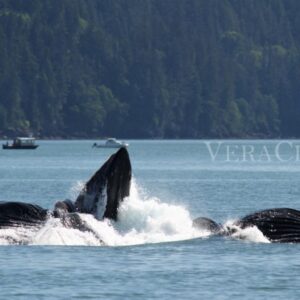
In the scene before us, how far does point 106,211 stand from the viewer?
129ft

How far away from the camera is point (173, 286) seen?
3488 cm

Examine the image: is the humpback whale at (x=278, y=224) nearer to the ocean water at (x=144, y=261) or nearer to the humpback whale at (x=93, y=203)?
the ocean water at (x=144, y=261)

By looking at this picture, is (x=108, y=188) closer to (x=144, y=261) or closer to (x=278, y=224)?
(x=144, y=261)

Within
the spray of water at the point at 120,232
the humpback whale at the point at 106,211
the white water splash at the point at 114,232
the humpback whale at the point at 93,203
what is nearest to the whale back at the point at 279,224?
the humpback whale at the point at 106,211

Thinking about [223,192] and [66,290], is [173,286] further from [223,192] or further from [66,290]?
[223,192]

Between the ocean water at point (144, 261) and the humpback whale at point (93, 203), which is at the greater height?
the humpback whale at point (93, 203)

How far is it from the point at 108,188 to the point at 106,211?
2.64 ft

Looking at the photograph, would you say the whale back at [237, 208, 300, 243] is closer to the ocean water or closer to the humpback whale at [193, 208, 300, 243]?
the humpback whale at [193, 208, 300, 243]

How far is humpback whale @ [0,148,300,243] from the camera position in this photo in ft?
127

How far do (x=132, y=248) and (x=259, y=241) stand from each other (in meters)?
3.27

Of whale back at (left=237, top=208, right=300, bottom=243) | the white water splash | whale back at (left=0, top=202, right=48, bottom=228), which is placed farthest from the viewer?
whale back at (left=237, top=208, right=300, bottom=243)

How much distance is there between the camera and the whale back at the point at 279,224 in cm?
4044

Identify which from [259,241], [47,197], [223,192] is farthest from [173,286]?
[223,192]

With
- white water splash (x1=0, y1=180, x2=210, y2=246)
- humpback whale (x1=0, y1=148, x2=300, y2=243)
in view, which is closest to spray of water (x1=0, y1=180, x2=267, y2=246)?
white water splash (x1=0, y1=180, x2=210, y2=246)
